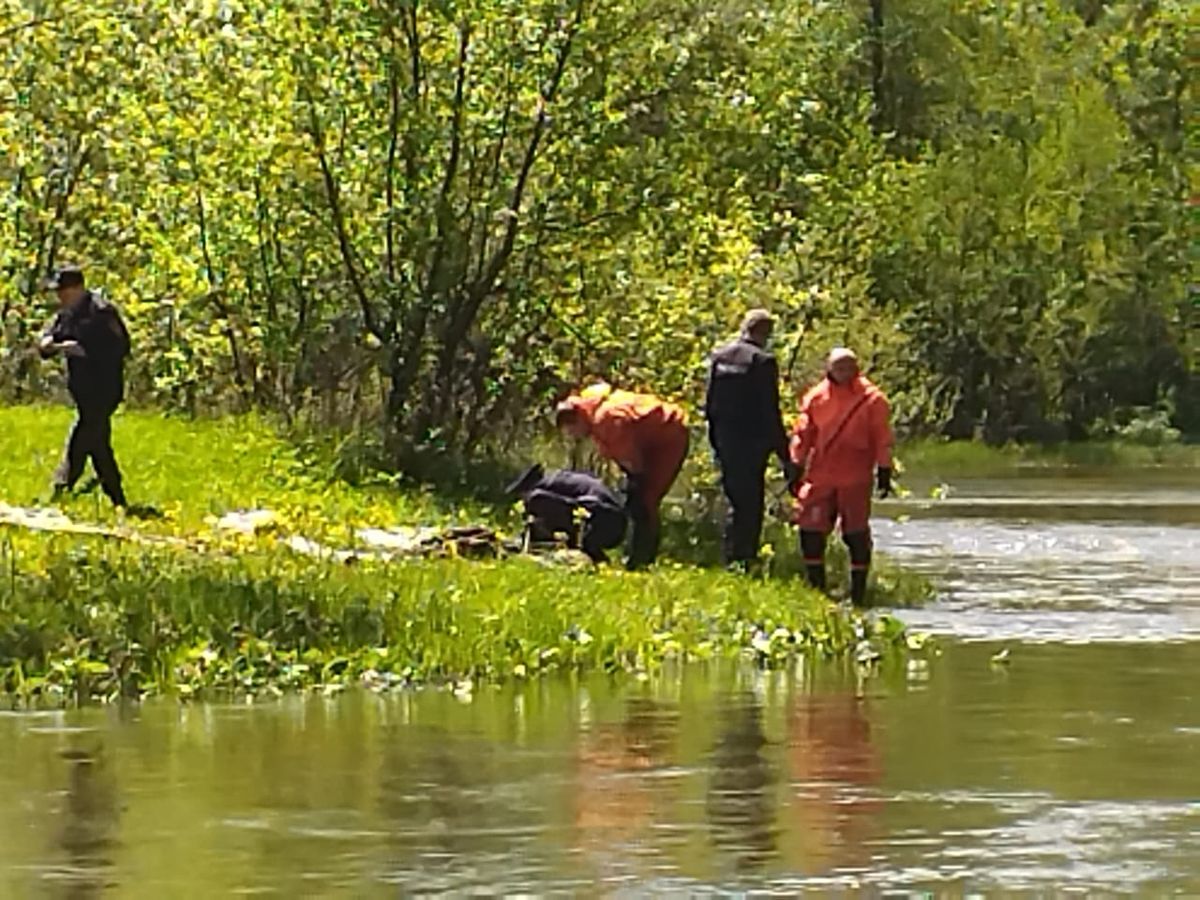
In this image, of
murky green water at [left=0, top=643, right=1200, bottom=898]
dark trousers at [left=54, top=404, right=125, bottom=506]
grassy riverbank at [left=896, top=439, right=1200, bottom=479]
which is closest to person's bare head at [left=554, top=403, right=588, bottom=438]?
dark trousers at [left=54, top=404, right=125, bottom=506]

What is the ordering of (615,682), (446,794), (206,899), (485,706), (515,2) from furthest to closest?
1. (515,2)
2. (615,682)
3. (485,706)
4. (446,794)
5. (206,899)

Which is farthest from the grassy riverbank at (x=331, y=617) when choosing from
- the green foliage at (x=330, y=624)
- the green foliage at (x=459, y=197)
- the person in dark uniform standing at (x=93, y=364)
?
the green foliage at (x=459, y=197)

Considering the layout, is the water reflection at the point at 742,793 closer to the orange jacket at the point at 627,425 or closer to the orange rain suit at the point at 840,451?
the orange rain suit at the point at 840,451

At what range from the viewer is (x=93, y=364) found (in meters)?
23.0

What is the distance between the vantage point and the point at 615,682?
53.1ft

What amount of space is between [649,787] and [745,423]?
390 inches

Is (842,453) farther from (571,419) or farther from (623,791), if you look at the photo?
(623,791)

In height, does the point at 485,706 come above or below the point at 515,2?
below

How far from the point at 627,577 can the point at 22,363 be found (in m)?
22.8

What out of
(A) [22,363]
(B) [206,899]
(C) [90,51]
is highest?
(C) [90,51]

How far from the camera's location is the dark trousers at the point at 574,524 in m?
21.4

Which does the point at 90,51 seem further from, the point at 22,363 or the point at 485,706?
the point at 485,706

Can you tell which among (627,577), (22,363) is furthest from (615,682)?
(22,363)

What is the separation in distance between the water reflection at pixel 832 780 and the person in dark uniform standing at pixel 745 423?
6.06 m
